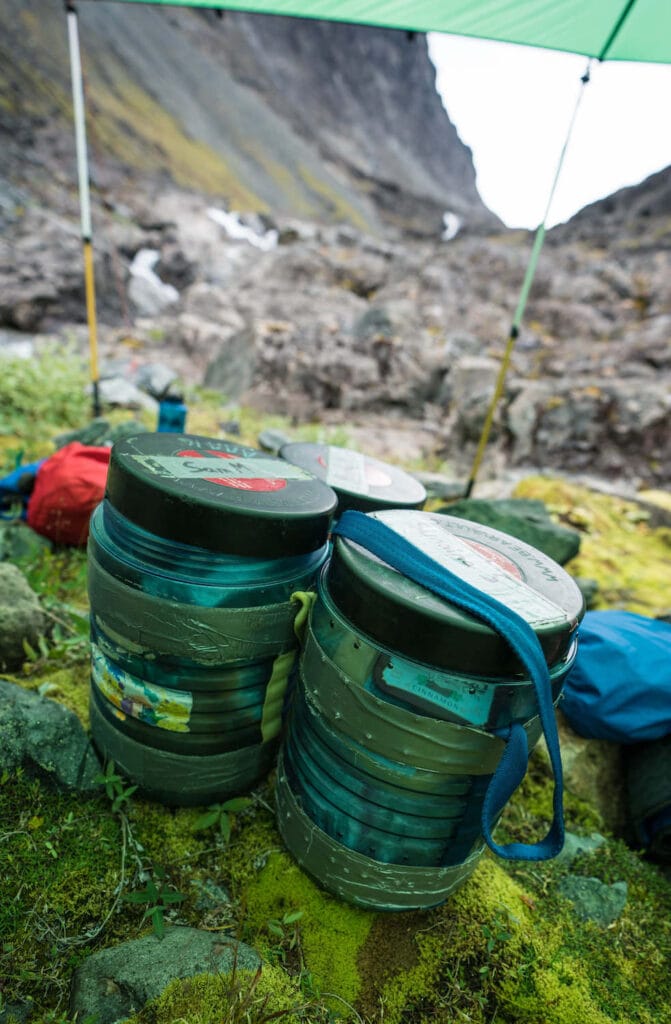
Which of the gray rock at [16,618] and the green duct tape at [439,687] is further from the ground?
the green duct tape at [439,687]

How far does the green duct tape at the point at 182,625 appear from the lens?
1197 mm

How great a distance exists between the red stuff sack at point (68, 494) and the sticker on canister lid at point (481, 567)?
1.87 metres

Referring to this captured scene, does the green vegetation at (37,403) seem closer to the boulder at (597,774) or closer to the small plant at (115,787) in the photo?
the small plant at (115,787)

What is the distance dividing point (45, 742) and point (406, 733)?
42.8 inches

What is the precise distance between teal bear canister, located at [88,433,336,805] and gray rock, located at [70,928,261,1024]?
0.36 m

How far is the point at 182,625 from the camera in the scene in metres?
1.20

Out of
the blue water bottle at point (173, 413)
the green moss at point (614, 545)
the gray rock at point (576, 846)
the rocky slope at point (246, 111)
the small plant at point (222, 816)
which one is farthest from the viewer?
the rocky slope at point (246, 111)

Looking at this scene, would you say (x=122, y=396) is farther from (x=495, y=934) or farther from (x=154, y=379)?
(x=495, y=934)

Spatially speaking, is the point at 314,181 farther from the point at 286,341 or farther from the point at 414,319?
the point at 286,341

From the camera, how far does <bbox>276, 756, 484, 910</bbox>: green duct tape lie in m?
1.25

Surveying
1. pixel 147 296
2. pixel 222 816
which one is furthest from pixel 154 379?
pixel 147 296

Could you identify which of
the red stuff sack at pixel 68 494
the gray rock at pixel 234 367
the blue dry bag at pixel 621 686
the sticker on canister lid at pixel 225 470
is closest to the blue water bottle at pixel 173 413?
the red stuff sack at pixel 68 494

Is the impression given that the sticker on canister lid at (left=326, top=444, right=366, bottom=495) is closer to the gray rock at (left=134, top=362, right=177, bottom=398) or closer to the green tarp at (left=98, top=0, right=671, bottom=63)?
the green tarp at (left=98, top=0, right=671, bottom=63)

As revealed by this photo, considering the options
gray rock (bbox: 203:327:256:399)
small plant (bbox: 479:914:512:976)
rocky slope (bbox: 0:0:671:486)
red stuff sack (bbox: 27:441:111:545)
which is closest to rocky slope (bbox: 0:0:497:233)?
rocky slope (bbox: 0:0:671:486)
